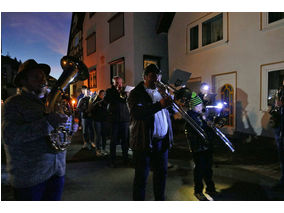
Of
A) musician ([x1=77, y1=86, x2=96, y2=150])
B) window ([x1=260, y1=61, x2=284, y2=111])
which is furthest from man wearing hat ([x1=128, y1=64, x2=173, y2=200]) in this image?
window ([x1=260, y1=61, x2=284, y2=111])

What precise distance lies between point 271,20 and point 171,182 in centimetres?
579

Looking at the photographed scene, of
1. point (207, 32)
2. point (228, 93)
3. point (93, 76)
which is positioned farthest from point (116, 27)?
point (228, 93)

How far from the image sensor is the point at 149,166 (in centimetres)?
251

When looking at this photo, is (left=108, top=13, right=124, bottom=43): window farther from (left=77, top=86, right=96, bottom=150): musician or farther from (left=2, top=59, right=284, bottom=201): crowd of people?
(left=2, top=59, right=284, bottom=201): crowd of people

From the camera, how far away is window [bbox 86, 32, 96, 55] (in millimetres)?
14285

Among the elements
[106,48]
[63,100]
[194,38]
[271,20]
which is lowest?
[63,100]

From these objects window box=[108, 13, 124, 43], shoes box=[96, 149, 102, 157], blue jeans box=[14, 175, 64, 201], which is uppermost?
window box=[108, 13, 124, 43]

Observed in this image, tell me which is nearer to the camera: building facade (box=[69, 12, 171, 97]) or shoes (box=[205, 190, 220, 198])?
shoes (box=[205, 190, 220, 198])

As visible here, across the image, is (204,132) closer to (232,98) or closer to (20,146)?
(20,146)

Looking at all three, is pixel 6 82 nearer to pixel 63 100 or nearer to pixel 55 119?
pixel 63 100

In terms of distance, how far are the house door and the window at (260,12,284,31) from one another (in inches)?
→ 68.5

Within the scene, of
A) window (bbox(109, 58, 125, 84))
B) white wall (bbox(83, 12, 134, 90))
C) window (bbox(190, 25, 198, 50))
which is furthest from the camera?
window (bbox(109, 58, 125, 84))

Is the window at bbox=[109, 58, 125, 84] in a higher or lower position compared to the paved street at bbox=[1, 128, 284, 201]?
higher

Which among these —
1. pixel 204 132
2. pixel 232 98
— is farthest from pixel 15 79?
pixel 232 98
